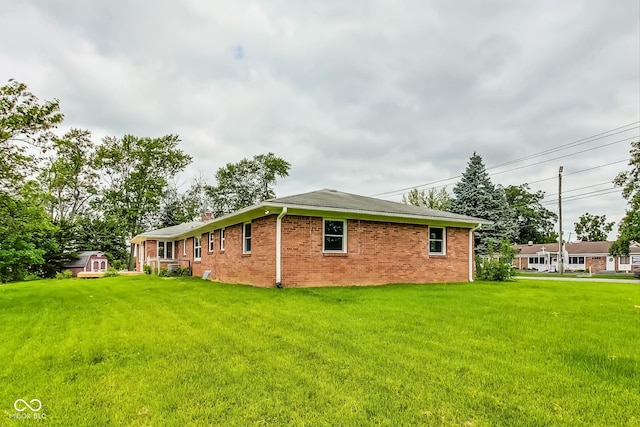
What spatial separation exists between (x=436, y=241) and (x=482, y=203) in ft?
56.1

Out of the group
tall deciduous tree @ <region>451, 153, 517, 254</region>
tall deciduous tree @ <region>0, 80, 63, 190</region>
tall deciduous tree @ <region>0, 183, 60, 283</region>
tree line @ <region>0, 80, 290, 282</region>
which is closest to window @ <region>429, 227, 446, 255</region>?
tall deciduous tree @ <region>0, 183, 60, 283</region>

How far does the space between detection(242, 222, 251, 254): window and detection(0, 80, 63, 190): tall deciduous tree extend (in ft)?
22.6

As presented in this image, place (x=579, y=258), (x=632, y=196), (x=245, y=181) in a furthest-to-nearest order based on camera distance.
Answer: (x=579, y=258) → (x=245, y=181) → (x=632, y=196)

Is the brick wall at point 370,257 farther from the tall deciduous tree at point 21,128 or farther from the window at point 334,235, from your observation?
the tall deciduous tree at point 21,128

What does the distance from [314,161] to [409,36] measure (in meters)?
18.9

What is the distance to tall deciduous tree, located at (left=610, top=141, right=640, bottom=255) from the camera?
27688 mm

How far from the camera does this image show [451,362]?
4316 mm

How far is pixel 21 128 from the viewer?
11.3 meters

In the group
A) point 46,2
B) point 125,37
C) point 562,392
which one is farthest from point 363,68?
point 562,392

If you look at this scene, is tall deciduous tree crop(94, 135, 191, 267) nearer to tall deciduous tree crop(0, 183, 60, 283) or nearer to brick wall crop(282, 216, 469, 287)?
tall deciduous tree crop(0, 183, 60, 283)

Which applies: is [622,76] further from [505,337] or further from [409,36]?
[505,337]

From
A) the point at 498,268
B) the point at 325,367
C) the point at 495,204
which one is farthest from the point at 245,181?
the point at 325,367

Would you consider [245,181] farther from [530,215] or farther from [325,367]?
[325,367]

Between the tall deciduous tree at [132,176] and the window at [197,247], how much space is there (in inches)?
729
